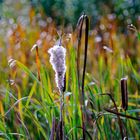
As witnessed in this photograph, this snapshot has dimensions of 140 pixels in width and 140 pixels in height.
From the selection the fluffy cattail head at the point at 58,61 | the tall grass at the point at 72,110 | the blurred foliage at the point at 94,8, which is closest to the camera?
the fluffy cattail head at the point at 58,61

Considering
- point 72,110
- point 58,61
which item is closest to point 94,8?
point 72,110

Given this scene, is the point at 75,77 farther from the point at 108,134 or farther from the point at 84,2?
the point at 84,2

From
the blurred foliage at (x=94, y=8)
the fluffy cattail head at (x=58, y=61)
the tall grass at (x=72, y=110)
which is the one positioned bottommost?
the tall grass at (x=72, y=110)

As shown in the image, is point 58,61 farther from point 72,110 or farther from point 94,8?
point 94,8

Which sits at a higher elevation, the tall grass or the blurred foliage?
the blurred foliage

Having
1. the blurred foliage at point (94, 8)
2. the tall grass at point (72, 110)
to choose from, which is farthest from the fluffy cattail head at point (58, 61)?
the blurred foliage at point (94, 8)

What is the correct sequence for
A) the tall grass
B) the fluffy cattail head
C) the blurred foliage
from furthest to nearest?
1. the blurred foliage
2. the tall grass
3. the fluffy cattail head

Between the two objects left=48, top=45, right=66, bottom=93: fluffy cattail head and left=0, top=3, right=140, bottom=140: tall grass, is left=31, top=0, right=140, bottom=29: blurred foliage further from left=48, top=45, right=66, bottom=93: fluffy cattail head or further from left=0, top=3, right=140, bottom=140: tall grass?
left=48, top=45, right=66, bottom=93: fluffy cattail head

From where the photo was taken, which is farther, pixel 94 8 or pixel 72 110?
pixel 94 8

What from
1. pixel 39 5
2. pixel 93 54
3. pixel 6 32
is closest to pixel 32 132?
pixel 93 54

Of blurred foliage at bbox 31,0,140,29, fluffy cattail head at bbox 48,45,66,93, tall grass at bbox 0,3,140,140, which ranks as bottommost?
tall grass at bbox 0,3,140,140

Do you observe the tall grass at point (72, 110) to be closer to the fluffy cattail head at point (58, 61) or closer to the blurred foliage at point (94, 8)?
the fluffy cattail head at point (58, 61)

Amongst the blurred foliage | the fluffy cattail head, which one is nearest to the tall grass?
the fluffy cattail head

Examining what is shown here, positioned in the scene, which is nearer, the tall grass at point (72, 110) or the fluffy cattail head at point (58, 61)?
the fluffy cattail head at point (58, 61)
